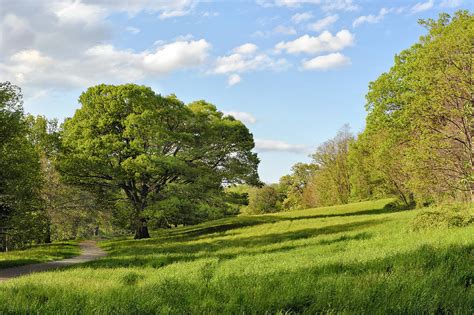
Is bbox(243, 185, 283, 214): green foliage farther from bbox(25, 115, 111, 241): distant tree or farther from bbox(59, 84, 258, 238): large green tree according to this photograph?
bbox(25, 115, 111, 241): distant tree

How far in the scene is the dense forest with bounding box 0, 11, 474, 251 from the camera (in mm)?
20297

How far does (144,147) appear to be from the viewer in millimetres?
34750

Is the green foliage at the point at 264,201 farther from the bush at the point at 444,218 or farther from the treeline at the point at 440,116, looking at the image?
the bush at the point at 444,218

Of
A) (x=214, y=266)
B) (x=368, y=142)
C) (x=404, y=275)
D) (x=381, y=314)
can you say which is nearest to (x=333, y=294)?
(x=381, y=314)

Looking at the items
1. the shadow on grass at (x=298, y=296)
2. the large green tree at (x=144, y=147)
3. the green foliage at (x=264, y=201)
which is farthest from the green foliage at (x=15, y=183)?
the green foliage at (x=264, y=201)

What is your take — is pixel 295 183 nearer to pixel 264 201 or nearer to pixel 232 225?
pixel 264 201

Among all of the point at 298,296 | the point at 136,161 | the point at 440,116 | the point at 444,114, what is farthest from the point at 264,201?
the point at 298,296

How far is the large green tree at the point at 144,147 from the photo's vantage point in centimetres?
3312

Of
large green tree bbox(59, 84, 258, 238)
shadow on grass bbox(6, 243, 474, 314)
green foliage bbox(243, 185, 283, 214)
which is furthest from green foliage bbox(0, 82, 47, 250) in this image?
green foliage bbox(243, 185, 283, 214)

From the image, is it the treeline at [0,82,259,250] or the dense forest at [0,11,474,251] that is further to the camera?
the treeline at [0,82,259,250]

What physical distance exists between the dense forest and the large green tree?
10 centimetres

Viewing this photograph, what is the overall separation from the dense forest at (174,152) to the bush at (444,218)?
356 centimetres

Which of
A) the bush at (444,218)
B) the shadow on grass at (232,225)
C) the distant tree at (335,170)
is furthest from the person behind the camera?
the distant tree at (335,170)

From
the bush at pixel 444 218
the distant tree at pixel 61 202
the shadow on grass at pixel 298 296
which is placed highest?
the distant tree at pixel 61 202
